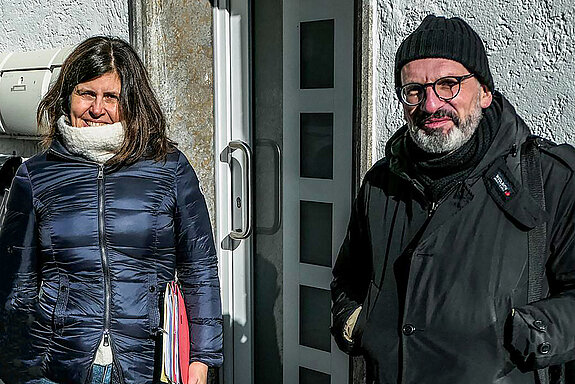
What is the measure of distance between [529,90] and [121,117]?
4.61 ft

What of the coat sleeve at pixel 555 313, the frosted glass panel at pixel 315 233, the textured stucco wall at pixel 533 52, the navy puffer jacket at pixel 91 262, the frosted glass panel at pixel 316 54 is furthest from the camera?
the frosted glass panel at pixel 315 233

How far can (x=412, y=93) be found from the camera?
86.4 inches

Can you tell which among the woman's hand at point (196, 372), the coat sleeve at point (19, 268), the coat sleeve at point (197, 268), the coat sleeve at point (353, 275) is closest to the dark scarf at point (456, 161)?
the coat sleeve at point (353, 275)

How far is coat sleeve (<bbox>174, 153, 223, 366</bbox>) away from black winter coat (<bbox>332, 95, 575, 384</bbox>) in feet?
2.39

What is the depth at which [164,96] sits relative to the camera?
155 inches

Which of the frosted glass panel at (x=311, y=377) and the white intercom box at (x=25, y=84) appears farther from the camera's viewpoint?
the white intercom box at (x=25, y=84)

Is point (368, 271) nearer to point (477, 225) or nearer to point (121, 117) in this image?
point (477, 225)

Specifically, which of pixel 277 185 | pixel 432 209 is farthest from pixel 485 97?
pixel 277 185

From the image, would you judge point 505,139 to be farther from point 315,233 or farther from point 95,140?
point 315,233

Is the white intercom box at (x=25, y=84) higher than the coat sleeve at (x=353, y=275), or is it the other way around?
the white intercom box at (x=25, y=84)

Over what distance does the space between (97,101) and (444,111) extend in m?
1.25

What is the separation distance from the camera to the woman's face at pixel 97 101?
2.75 meters

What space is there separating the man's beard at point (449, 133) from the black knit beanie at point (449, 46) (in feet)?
0.31

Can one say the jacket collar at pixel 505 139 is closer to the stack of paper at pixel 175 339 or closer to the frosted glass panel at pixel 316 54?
the stack of paper at pixel 175 339
